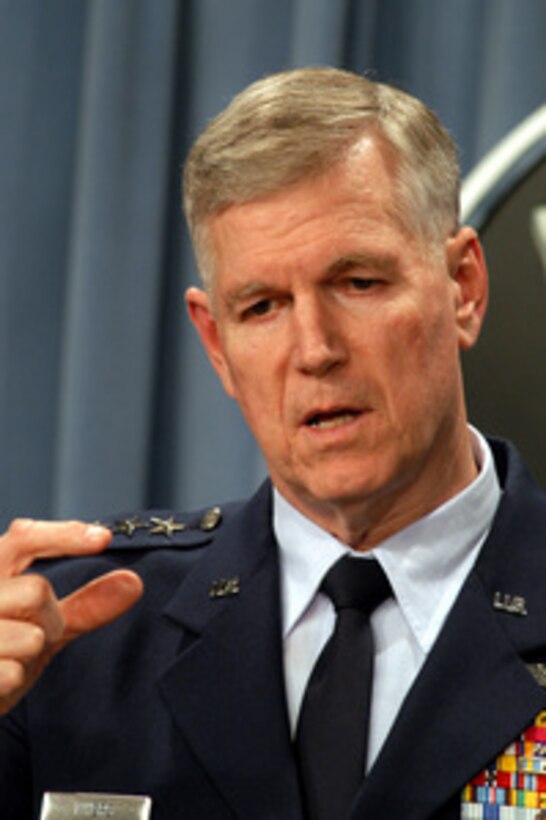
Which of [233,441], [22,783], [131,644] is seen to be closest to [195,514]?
[131,644]

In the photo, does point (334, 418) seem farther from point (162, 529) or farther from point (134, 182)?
point (134, 182)

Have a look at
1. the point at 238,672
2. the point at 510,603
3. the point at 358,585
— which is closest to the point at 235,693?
the point at 238,672

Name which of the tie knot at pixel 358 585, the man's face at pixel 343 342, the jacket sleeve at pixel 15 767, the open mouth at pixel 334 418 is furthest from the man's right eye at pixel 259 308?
the jacket sleeve at pixel 15 767

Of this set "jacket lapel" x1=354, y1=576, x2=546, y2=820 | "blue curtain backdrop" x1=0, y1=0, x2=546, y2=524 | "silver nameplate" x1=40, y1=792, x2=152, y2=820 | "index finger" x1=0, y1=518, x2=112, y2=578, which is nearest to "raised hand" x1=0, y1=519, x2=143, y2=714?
"index finger" x1=0, y1=518, x2=112, y2=578

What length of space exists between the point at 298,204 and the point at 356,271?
0.25ft

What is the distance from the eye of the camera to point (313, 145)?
1.38m

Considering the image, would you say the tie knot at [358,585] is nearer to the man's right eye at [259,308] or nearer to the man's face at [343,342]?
the man's face at [343,342]

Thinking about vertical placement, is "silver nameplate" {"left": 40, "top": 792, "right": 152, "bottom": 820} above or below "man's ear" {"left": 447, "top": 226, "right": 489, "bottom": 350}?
below

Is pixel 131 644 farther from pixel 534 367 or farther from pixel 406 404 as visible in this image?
pixel 534 367

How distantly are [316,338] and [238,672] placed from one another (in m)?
0.30

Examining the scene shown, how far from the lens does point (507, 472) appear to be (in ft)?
4.91

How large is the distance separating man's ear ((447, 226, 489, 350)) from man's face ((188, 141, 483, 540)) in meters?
0.03

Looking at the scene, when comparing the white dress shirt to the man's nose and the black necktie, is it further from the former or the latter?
the man's nose

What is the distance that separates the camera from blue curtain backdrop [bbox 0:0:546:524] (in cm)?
205
